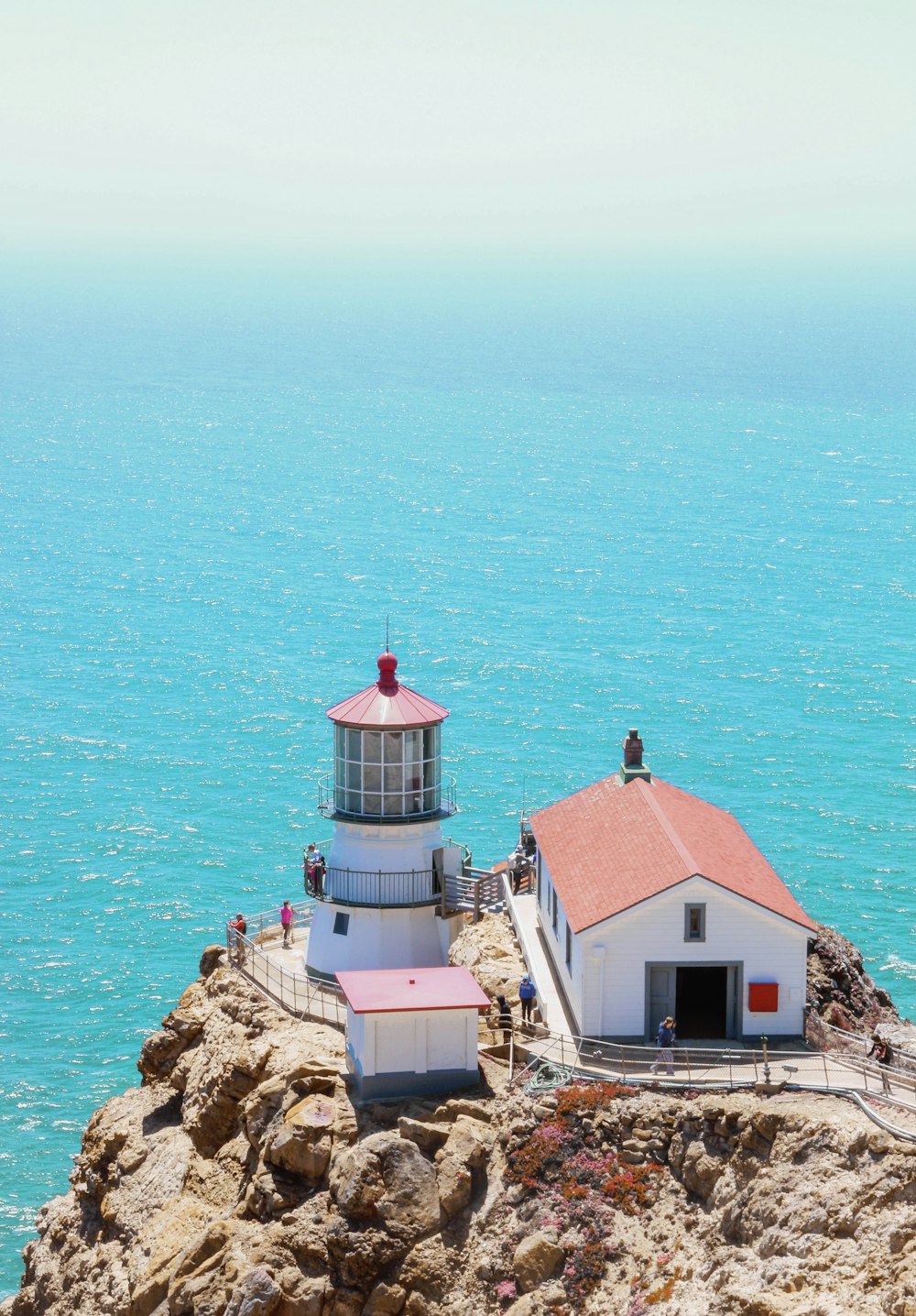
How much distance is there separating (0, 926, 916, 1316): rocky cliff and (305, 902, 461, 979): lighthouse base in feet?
15.9

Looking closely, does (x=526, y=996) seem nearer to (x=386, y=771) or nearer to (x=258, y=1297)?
(x=386, y=771)

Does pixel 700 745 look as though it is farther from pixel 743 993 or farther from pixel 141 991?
pixel 743 993

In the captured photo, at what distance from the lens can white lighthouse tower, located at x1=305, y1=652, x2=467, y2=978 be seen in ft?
136

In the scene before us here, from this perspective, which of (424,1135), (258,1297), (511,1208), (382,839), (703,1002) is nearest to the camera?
(258,1297)

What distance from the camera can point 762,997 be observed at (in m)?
34.8

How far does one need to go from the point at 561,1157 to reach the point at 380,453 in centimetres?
13420

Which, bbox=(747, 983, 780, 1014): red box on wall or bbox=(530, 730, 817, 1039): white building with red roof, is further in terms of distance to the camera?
bbox=(747, 983, 780, 1014): red box on wall

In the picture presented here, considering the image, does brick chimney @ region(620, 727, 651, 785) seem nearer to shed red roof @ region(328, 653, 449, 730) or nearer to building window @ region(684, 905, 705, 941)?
shed red roof @ region(328, 653, 449, 730)

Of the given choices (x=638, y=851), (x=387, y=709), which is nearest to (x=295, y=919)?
(x=387, y=709)

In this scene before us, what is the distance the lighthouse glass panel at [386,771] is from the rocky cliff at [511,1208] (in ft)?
20.6

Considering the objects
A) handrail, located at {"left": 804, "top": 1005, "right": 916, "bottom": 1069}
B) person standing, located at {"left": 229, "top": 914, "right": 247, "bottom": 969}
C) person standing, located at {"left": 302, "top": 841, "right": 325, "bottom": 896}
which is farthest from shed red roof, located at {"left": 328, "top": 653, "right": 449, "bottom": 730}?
handrail, located at {"left": 804, "top": 1005, "right": 916, "bottom": 1069}

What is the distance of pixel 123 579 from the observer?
114m

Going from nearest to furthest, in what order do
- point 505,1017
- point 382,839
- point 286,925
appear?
→ point 505,1017, point 382,839, point 286,925

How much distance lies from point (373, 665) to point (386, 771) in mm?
48875
